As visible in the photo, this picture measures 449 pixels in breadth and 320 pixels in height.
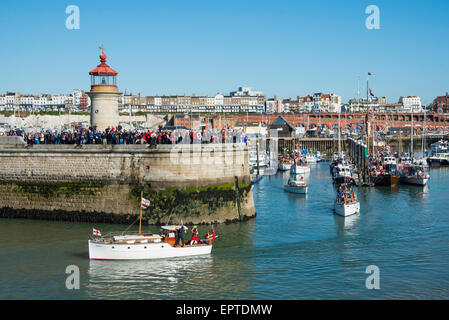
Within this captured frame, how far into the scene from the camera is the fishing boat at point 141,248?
79.1ft

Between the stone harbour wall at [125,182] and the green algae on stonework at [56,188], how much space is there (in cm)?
6

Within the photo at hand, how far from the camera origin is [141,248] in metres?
24.2

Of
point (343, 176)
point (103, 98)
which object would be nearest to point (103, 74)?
point (103, 98)

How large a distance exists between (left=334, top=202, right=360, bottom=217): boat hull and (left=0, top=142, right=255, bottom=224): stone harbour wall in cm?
632

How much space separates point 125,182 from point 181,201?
3.59m

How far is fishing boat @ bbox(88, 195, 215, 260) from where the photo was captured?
2411cm

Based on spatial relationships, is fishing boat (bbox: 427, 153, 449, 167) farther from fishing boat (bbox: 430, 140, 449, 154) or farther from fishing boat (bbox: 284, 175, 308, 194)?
fishing boat (bbox: 284, 175, 308, 194)

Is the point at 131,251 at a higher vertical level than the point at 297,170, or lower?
lower

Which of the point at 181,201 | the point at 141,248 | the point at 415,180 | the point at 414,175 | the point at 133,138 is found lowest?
the point at 415,180

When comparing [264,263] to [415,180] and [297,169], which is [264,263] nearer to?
[415,180]

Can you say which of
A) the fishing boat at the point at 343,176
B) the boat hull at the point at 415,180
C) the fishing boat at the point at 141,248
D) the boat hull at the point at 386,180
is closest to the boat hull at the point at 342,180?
the fishing boat at the point at 343,176

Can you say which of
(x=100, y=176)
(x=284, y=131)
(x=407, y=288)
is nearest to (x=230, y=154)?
(x=100, y=176)

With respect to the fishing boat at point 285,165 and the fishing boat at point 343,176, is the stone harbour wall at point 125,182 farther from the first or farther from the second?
the fishing boat at point 285,165
